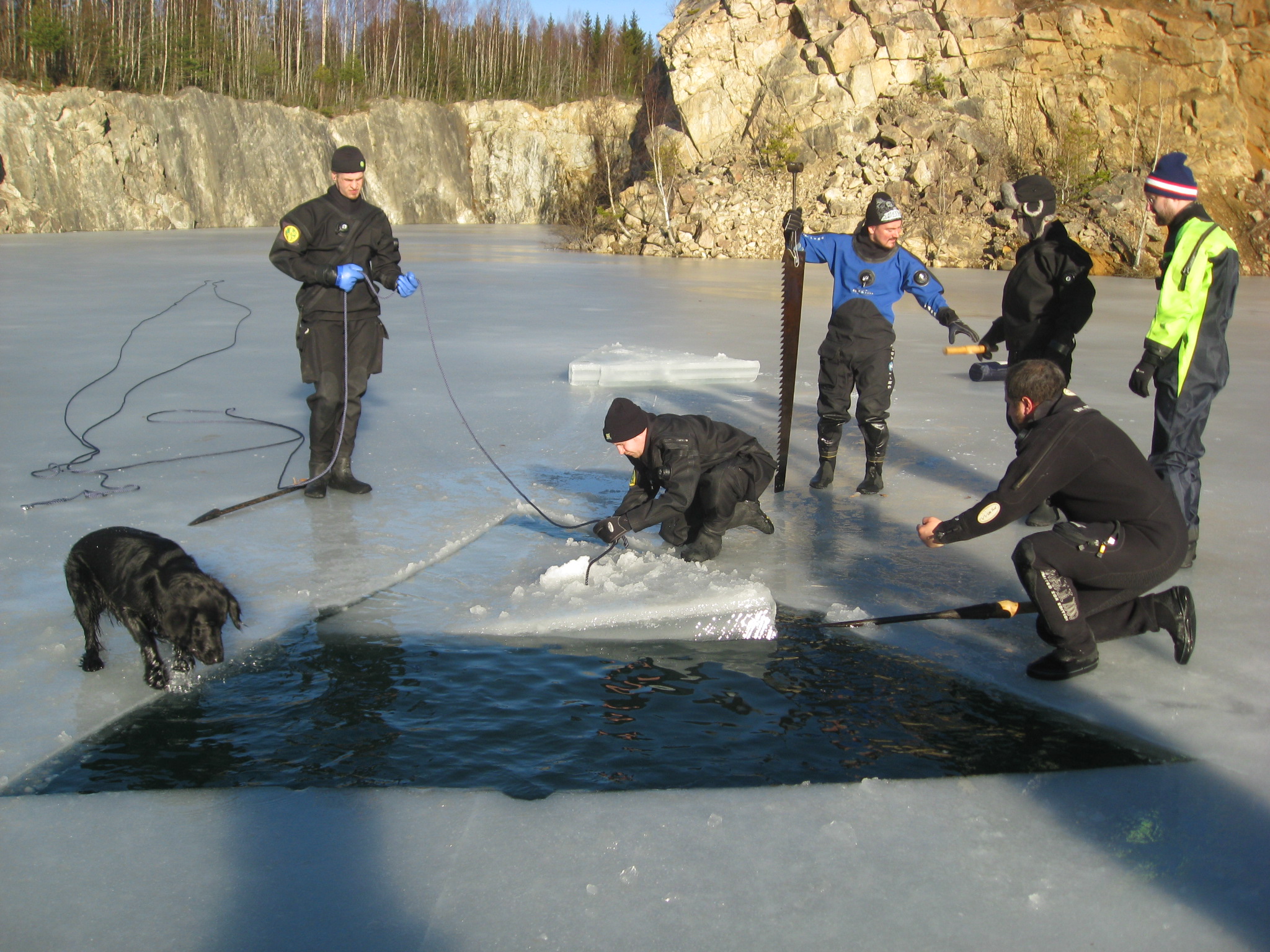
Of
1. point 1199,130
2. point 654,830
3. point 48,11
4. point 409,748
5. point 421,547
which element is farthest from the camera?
point 48,11

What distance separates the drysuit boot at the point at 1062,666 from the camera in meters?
3.04

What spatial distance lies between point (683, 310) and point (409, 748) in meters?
10.4

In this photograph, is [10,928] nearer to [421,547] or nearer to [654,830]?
[654,830]

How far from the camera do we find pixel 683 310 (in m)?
12.6

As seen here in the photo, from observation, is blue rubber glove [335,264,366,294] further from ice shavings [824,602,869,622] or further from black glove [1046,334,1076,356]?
black glove [1046,334,1076,356]

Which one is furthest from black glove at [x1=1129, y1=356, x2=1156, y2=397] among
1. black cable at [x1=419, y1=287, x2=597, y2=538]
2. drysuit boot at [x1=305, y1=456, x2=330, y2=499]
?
drysuit boot at [x1=305, y1=456, x2=330, y2=499]

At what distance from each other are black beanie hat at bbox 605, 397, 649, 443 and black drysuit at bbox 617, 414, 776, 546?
14 centimetres

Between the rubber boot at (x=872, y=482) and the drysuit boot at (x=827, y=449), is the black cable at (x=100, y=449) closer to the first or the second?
the drysuit boot at (x=827, y=449)

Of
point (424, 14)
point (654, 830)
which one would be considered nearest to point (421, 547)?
point (654, 830)

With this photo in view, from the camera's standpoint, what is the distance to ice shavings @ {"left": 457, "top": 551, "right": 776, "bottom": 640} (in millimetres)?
3422

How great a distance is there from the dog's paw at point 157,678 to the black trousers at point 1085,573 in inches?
104

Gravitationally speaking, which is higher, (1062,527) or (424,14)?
(424,14)

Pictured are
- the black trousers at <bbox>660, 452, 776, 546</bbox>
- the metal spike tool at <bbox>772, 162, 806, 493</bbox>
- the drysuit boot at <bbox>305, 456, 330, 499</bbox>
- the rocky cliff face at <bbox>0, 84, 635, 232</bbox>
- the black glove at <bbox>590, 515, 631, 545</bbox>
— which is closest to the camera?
the black glove at <bbox>590, 515, 631, 545</bbox>

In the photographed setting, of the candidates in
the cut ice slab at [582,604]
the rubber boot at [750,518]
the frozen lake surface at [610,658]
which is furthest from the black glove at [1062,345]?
the cut ice slab at [582,604]
